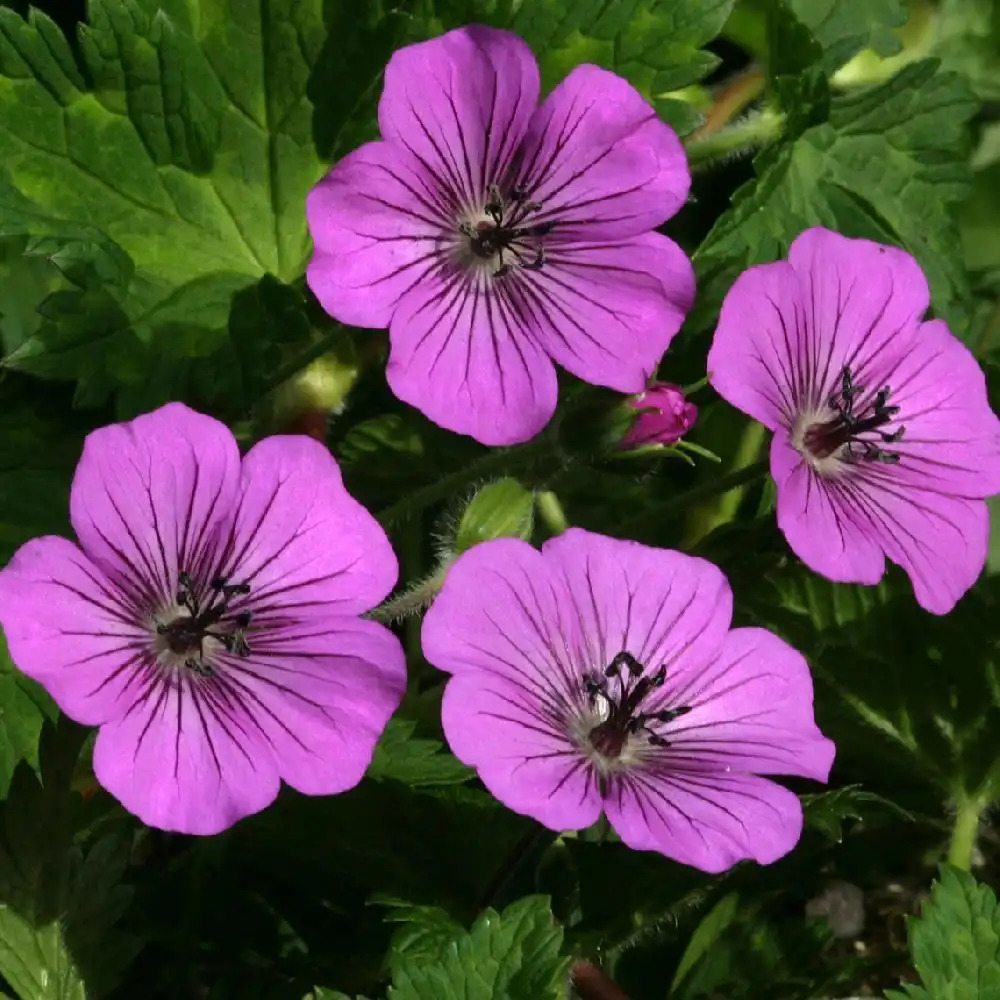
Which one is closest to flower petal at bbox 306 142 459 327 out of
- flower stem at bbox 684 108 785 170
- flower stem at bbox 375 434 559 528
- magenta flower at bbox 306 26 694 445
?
magenta flower at bbox 306 26 694 445

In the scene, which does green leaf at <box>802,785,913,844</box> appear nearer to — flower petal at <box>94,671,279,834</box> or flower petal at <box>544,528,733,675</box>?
flower petal at <box>544,528,733,675</box>

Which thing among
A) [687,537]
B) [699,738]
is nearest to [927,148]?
[687,537]

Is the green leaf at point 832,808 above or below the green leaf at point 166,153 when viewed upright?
below

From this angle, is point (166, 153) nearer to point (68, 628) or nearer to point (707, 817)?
point (68, 628)

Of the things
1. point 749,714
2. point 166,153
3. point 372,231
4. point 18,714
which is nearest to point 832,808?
point 749,714

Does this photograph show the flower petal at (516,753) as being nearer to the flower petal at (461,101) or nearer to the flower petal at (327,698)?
the flower petal at (327,698)

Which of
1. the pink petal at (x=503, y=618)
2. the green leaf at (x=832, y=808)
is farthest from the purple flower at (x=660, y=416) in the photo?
the green leaf at (x=832, y=808)

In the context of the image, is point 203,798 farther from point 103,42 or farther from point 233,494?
point 103,42
